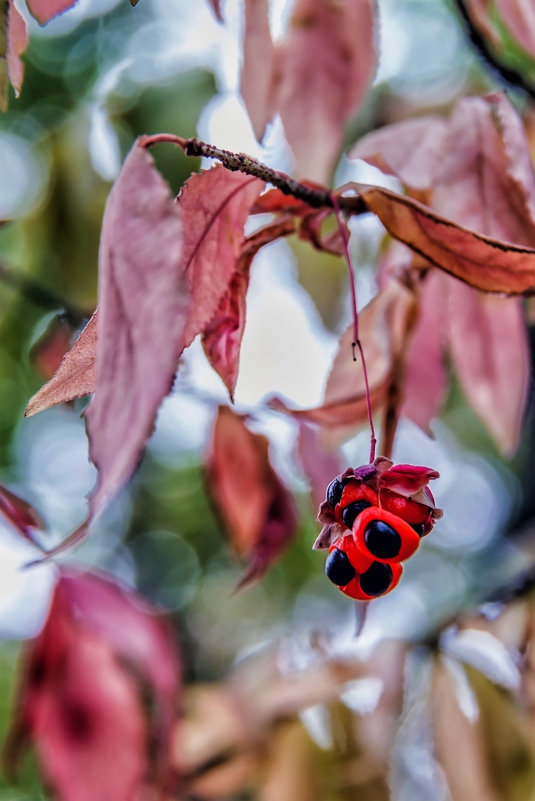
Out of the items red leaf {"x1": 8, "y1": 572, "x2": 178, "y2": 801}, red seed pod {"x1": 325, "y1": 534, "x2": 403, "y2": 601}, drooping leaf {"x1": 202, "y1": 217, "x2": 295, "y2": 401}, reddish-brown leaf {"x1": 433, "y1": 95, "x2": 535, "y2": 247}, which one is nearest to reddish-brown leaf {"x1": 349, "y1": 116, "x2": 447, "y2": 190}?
reddish-brown leaf {"x1": 433, "y1": 95, "x2": 535, "y2": 247}

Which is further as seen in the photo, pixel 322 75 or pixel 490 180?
pixel 322 75

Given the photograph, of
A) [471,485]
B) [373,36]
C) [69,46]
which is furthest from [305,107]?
[471,485]

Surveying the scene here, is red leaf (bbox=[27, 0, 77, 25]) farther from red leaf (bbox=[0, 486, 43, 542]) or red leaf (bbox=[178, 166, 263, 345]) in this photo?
red leaf (bbox=[0, 486, 43, 542])

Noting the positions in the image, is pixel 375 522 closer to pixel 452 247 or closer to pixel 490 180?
pixel 452 247

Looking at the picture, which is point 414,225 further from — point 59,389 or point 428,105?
point 428,105

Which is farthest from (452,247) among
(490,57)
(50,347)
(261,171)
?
(50,347)

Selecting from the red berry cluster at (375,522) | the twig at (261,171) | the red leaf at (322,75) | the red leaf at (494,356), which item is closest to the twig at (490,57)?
the red leaf at (322,75)

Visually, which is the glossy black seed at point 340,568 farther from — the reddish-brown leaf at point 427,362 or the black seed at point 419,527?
the reddish-brown leaf at point 427,362
